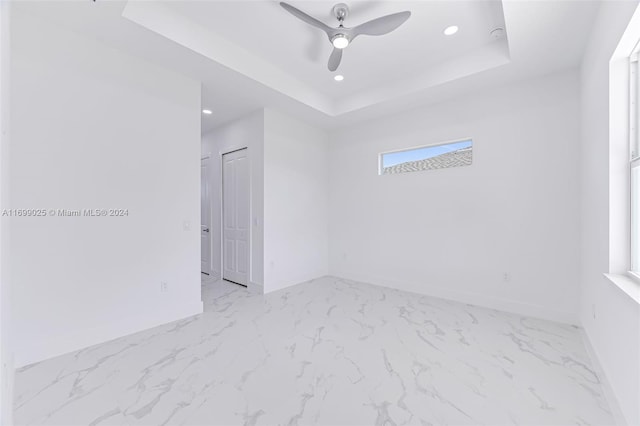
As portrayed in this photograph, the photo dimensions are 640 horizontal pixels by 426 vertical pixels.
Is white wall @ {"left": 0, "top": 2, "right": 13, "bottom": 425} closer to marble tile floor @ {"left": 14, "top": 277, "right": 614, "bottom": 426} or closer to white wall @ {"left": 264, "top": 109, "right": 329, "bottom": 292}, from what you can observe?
marble tile floor @ {"left": 14, "top": 277, "right": 614, "bottom": 426}

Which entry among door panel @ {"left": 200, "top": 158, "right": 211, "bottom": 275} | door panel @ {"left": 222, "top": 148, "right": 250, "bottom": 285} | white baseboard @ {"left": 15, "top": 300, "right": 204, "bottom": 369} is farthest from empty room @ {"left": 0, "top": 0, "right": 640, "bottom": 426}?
door panel @ {"left": 200, "top": 158, "right": 211, "bottom": 275}

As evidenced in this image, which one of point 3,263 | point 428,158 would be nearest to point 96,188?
point 3,263

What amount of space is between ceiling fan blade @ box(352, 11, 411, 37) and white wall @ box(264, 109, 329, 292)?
210 cm

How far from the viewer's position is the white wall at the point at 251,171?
4152mm

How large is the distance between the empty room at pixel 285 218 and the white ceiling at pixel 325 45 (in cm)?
3

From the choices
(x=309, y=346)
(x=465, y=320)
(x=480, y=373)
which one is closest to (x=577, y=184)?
(x=465, y=320)

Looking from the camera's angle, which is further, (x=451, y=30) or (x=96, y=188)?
(x=451, y=30)

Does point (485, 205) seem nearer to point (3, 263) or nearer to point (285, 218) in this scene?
point (285, 218)

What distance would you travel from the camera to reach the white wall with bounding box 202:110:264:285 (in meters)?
4.15

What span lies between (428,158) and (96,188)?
392 centimetres

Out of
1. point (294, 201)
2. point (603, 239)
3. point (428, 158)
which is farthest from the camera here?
point (294, 201)

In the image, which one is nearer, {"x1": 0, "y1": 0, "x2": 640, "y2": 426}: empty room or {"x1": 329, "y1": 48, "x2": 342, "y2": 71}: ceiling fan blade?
{"x1": 0, "y1": 0, "x2": 640, "y2": 426}: empty room

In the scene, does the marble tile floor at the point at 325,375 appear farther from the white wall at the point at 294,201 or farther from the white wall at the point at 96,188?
the white wall at the point at 294,201

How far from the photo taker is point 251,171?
4270 millimetres
